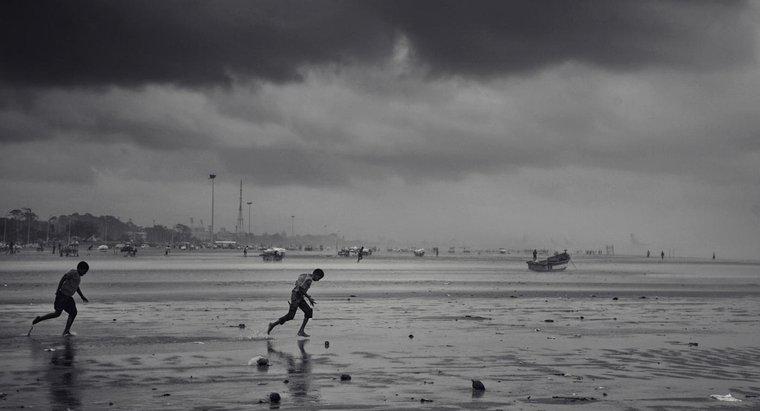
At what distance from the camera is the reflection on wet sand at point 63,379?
1289cm

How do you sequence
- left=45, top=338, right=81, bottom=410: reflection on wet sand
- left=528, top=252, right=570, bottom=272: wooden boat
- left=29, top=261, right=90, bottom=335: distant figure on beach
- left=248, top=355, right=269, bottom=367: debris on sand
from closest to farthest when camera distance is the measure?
left=45, top=338, right=81, bottom=410: reflection on wet sand
left=248, top=355, right=269, bottom=367: debris on sand
left=29, top=261, right=90, bottom=335: distant figure on beach
left=528, top=252, right=570, bottom=272: wooden boat

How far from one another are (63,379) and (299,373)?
453 cm

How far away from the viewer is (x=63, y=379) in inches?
594

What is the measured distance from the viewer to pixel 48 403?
12711 millimetres

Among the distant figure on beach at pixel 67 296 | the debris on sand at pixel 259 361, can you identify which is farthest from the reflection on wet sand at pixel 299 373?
the distant figure on beach at pixel 67 296

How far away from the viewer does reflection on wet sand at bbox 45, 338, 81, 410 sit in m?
12.9

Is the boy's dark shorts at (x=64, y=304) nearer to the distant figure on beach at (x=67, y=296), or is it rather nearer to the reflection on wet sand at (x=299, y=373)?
the distant figure on beach at (x=67, y=296)

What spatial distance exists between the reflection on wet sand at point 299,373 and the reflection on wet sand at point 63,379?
11.8 ft

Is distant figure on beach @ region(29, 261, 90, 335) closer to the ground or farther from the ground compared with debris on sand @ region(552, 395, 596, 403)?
farther from the ground

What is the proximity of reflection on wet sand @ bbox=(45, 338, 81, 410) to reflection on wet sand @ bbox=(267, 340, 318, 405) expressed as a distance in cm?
360

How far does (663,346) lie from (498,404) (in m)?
9.67

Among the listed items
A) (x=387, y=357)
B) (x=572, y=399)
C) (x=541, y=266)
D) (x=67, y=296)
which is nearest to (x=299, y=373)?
(x=387, y=357)

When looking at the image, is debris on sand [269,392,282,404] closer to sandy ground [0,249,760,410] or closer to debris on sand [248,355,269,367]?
sandy ground [0,249,760,410]

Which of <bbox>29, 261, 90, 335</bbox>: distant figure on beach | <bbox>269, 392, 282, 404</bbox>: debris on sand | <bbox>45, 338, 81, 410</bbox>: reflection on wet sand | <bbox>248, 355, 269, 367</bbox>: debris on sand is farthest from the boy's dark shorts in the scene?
<bbox>269, 392, 282, 404</bbox>: debris on sand
